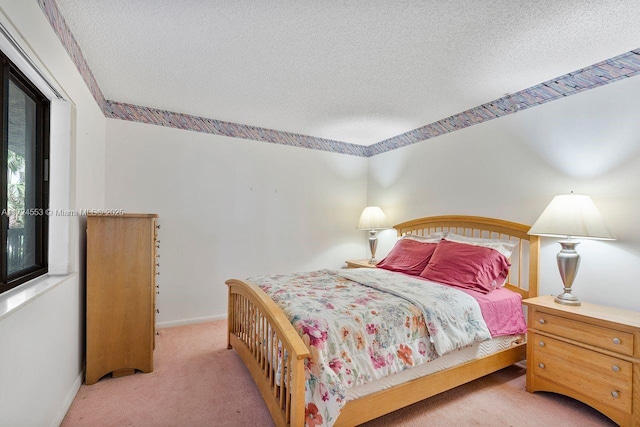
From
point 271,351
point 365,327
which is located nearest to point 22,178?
point 271,351

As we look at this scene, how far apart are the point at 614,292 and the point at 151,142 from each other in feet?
14.4

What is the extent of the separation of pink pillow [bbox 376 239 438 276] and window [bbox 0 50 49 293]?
9.45 ft

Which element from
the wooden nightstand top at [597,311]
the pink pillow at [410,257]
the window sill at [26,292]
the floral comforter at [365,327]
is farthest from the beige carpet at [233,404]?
the pink pillow at [410,257]

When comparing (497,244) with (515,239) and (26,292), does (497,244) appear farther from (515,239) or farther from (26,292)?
(26,292)

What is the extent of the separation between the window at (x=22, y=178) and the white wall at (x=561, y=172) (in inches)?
139

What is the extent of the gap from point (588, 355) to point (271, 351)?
2.02 m

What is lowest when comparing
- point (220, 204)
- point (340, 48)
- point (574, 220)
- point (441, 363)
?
point (441, 363)

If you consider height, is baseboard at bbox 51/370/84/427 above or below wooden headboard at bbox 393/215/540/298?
below

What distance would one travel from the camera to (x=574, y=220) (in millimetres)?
2178

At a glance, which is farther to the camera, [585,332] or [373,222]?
[373,222]

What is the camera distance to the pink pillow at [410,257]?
3105 mm

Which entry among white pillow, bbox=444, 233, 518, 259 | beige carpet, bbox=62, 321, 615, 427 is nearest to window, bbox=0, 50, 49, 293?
beige carpet, bbox=62, 321, 615, 427

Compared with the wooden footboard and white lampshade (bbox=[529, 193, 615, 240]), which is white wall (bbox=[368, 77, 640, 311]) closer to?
white lampshade (bbox=[529, 193, 615, 240])

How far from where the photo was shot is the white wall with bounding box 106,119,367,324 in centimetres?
336
